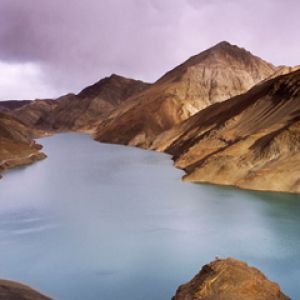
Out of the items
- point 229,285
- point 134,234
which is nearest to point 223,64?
point 134,234

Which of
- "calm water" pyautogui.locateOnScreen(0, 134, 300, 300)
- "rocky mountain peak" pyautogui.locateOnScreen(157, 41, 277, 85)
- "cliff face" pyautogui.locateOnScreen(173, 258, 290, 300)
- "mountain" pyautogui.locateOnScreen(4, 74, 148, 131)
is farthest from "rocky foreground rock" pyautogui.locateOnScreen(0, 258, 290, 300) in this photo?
"mountain" pyautogui.locateOnScreen(4, 74, 148, 131)

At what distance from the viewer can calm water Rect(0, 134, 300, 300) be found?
15086 mm

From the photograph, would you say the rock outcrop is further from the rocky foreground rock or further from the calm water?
the calm water

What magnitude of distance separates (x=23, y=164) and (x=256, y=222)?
99.5 feet

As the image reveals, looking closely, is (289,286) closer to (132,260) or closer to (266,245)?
(266,245)

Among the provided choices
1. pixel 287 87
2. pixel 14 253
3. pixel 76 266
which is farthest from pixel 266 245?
pixel 287 87

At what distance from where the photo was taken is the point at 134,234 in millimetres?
20312

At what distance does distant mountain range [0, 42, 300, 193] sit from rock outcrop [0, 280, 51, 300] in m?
18.9

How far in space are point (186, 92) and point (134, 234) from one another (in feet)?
223

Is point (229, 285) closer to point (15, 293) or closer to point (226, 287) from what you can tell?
point (226, 287)

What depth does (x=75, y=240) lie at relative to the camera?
19.7m

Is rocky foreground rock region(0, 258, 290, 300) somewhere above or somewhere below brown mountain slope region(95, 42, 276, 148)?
below

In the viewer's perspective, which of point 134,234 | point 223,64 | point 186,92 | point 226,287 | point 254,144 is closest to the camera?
point 226,287

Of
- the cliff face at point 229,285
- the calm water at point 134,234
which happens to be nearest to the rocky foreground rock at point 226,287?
the cliff face at point 229,285
